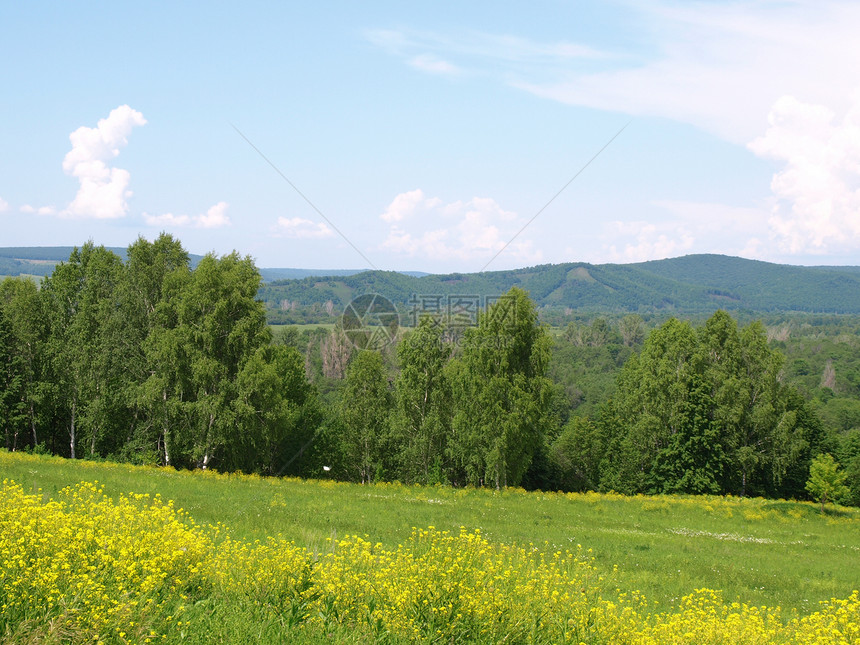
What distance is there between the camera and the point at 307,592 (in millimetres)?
8320

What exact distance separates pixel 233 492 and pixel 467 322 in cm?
2473

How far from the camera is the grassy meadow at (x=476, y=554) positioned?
7.92 m

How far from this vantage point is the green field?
54.6ft

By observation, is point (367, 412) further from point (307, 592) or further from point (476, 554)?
point (307, 592)

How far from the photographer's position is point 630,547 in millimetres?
21016

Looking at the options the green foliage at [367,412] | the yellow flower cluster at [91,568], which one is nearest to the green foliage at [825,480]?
the green foliage at [367,412]

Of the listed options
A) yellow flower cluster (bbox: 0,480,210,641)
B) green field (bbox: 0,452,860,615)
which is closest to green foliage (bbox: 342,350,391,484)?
green field (bbox: 0,452,860,615)

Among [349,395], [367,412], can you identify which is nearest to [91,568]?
[349,395]

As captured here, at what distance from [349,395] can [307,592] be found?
3927cm

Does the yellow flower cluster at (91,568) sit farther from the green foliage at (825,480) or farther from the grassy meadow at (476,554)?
the green foliage at (825,480)

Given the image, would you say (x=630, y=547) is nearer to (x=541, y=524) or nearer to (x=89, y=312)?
(x=541, y=524)

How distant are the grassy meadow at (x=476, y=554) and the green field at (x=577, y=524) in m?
0.11

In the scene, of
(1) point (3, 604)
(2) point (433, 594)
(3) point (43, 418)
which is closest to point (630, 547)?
(2) point (433, 594)

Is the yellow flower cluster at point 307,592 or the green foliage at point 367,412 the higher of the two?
the yellow flower cluster at point 307,592
